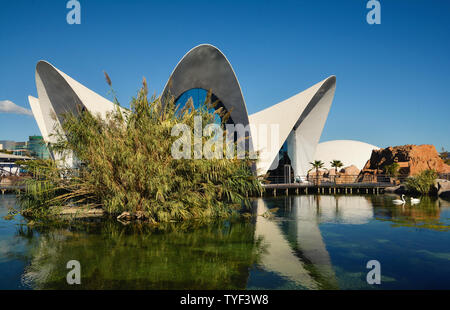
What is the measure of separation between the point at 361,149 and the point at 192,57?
40067mm

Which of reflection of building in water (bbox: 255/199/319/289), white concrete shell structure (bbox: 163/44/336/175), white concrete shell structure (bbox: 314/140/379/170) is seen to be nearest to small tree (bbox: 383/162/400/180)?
white concrete shell structure (bbox: 163/44/336/175)

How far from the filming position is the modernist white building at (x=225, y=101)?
21781mm

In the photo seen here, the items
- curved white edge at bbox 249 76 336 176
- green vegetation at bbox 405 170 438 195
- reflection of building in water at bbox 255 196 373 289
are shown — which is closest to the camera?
reflection of building in water at bbox 255 196 373 289

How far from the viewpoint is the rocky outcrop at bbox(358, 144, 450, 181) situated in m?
32.8

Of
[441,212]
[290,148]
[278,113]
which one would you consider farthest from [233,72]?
[441,212]

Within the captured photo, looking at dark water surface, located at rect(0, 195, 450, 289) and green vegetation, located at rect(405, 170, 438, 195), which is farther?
green vegetation, located at rect(405, 170, 438, 195)

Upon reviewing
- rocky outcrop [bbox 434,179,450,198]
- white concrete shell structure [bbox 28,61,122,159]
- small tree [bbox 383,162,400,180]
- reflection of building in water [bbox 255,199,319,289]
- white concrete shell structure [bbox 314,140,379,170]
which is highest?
white concrete shell structure [bbox 28,61,122,159]

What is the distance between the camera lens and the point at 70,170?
1038 centimetres

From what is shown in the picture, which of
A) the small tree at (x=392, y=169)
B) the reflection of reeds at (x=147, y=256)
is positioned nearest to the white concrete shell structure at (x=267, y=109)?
the small tree at (x=392, y=169)

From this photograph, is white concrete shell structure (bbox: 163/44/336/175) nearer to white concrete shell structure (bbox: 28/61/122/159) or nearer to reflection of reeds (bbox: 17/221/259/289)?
white concrete shell structure (bbox: 28/61/122/159)

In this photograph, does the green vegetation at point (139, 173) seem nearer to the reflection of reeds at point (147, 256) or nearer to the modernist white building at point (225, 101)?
the reflection of reeds at point (147, 256)

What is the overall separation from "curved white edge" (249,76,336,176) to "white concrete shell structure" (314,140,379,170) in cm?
2308

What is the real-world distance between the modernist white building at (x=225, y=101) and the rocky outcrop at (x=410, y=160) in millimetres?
10447

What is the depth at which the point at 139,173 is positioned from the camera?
9086 millimetres
